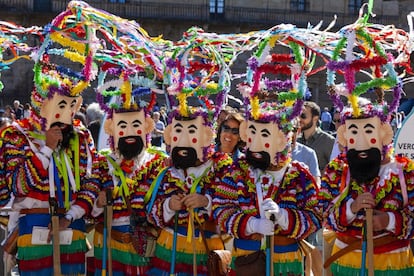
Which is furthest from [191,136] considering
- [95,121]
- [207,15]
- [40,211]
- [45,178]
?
[207,15]

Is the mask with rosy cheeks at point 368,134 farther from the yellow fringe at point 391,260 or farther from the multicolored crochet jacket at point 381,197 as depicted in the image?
the yellow fringe at point 391,260

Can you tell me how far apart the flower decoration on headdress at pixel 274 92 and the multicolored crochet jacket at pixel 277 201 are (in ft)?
1.20

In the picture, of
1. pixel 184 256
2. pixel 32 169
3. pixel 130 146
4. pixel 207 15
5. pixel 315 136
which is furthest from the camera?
pixel 207 15

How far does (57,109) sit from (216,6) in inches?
1010

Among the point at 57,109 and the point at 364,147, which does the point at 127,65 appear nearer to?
the point at 57,109

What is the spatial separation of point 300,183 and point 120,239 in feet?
5.12

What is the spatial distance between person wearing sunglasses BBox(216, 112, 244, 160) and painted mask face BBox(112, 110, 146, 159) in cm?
77

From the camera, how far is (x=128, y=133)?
23.6 ft

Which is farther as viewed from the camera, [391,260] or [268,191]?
[268,191]

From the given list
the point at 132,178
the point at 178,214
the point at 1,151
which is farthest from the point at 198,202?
the point at 1,151

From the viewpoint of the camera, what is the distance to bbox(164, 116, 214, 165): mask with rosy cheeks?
22.8 ft

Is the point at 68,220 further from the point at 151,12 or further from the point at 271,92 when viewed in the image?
the point at 151,12

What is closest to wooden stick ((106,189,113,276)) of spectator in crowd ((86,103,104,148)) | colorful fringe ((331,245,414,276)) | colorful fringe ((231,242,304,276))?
colorful fringe ((231,242,304,276))

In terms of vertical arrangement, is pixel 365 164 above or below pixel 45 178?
above
